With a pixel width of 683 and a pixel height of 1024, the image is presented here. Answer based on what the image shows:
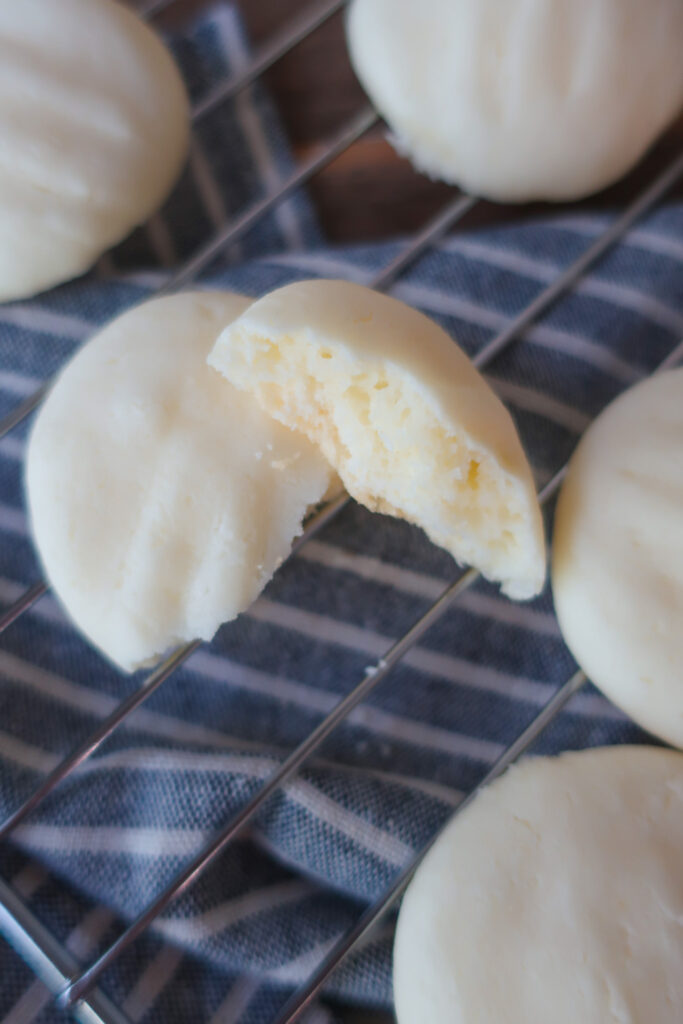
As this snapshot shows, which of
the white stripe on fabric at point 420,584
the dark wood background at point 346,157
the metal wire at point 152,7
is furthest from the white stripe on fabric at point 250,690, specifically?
the metal wire at point 152,7

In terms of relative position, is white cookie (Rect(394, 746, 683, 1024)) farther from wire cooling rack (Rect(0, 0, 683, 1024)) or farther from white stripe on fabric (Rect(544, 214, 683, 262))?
white stripe on fabric (Rect(544, 214, 683, 262))

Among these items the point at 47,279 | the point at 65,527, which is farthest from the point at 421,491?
the point at 47,279

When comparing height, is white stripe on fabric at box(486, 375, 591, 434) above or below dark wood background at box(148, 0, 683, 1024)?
below

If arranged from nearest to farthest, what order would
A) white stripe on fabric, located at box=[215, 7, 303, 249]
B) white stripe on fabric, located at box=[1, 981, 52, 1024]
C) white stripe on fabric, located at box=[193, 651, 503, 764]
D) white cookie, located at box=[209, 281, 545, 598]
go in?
1. white cookie, located at box=[209, 281, 545, 598]
2. white stripe on fabric, located at box=[1, 981, 52, 1024]
3. white stripe on fabric, located at box=[193, 651, 503, 764]
4. white stripe on fabric, located at box=[215, 7, 303, 249]

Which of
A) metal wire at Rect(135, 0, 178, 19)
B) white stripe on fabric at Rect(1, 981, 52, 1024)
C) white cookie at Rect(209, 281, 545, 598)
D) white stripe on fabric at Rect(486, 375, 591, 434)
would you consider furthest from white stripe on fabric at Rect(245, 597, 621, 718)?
metal wire at Rect(135, 0, 178, 19)

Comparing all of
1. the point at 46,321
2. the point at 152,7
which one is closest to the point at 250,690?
the point at 46,321

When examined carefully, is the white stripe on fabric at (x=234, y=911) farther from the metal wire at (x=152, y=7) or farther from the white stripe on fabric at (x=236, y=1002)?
the metal wire at (x=152, y=7)
